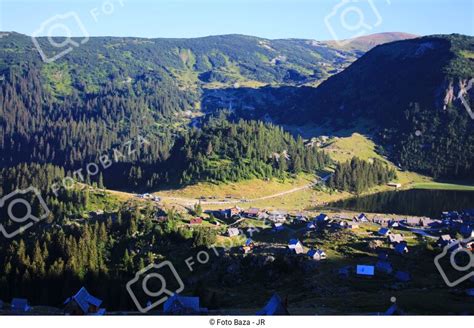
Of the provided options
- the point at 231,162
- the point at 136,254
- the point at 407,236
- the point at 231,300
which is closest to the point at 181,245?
the point at 136,254

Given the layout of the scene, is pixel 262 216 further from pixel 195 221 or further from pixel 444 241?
pixel 444 241

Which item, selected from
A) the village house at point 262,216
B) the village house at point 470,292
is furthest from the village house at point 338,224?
the village house at point 470,292

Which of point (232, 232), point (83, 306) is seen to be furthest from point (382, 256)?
point (83, 306)

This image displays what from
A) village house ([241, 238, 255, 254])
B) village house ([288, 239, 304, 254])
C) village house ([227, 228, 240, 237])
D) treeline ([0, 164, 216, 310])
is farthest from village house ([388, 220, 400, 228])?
treeline ([0, 164, 216, 310])

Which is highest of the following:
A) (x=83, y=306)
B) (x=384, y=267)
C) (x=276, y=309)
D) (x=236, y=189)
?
(x=276, y=309)

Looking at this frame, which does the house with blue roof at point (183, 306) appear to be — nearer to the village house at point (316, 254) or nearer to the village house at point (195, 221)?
the village house at point (316, 254)

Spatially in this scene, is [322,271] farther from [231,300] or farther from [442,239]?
[442,239]

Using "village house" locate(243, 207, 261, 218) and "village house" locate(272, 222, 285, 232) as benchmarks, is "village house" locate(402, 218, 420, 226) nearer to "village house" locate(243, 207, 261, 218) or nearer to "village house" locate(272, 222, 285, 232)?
"village house" locate(272, 222, 285, 232)
